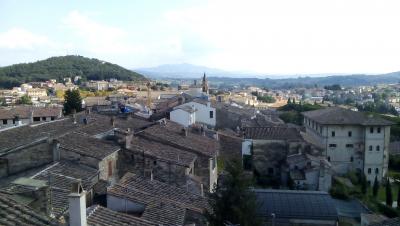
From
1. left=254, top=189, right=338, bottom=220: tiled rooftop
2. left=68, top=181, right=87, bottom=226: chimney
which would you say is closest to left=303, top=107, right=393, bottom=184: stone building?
left=254, top=189, right=338, bottom=220: tiled rooftop

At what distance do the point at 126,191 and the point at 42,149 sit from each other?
422cm

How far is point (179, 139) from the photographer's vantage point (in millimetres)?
25844

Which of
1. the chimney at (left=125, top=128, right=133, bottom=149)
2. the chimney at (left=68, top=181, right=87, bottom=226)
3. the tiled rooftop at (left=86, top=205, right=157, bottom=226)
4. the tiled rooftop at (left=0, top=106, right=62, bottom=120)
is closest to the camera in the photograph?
the chimney at (left=68, top=181, right=87, bottom=226)

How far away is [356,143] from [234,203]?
105 feet

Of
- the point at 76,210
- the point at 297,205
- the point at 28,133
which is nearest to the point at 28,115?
the point at 28,133

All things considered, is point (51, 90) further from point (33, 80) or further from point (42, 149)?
point (42, 149)

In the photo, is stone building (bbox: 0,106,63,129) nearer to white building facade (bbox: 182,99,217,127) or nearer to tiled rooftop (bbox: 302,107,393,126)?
white building facade (bbox: 182,99,217,127)

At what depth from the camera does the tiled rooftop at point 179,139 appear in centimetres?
2436

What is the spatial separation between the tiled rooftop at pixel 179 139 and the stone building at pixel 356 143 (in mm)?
18980

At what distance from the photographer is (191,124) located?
36844mm

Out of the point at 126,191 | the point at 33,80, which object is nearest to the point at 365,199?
the point at 126,191

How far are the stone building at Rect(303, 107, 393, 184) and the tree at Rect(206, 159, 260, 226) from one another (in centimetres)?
2925

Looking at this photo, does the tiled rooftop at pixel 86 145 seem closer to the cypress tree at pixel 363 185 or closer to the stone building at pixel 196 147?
the stone building at pixel 196 147

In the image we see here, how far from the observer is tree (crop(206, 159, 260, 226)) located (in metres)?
15.0
